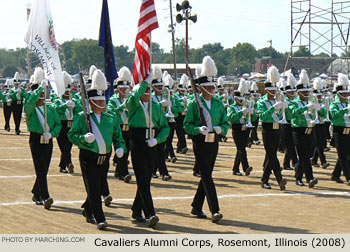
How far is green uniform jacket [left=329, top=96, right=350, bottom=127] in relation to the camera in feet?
45.5

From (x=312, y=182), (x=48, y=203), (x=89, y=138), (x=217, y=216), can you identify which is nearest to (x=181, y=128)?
(x=312, y=182)

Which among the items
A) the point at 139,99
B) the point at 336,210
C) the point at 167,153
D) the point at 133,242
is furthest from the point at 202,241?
the point at 167,153

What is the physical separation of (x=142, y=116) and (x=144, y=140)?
18.0 inches

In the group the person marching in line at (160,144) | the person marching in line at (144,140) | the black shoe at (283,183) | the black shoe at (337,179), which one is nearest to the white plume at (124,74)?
the person marching in line at (160,144)

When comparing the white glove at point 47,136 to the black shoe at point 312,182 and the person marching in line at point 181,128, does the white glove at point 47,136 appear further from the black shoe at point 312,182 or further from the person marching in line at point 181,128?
the person marching in line at point 181,128

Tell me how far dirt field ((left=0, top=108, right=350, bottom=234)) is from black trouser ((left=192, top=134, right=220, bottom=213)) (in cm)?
32

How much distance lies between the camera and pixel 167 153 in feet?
59.5

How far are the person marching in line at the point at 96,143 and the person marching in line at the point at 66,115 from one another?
19.6 feet

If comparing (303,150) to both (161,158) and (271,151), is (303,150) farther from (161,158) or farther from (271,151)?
(161,158)

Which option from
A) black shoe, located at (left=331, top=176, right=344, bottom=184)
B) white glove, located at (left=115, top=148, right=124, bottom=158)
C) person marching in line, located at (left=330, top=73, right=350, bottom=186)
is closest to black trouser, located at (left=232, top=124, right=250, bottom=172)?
black shoe, located at (left=331, top=176, right=344, bottom=184)

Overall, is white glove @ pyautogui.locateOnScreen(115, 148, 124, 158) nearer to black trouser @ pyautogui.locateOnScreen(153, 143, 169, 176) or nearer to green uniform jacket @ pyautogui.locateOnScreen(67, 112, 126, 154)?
green uniform jacket @ pyautogui.locateOnScreen(67, 112, 126, 154)

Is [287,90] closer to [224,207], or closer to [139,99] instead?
[224,207]

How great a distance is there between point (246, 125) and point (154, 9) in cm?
560

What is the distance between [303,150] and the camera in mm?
13414
